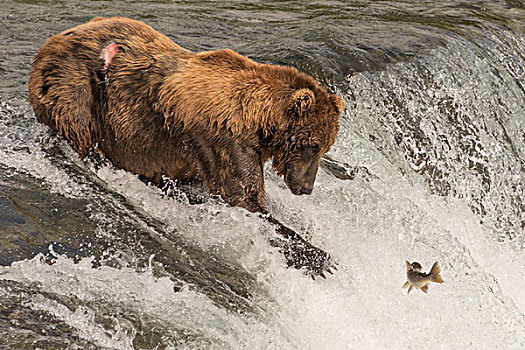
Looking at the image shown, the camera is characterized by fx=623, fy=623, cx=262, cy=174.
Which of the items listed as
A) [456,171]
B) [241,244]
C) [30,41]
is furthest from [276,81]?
[30,41]

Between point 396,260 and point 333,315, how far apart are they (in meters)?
0.96

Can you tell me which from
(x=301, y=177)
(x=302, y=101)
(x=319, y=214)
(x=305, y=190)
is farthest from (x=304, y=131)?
(x=319, y=214)

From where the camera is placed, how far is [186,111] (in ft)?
14.2

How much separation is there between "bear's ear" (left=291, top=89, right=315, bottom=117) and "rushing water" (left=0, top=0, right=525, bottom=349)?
0.84m

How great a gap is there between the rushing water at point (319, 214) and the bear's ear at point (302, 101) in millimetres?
838

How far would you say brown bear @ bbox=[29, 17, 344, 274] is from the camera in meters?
4.20

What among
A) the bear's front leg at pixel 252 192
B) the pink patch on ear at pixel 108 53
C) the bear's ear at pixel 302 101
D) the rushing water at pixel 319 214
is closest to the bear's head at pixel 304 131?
the bear's ear at pixel 302 101

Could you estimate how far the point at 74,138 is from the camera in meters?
4.77

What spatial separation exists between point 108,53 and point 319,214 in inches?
80.3

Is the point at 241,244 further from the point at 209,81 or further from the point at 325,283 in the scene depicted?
the point at 209,81

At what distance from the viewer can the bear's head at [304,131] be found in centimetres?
409

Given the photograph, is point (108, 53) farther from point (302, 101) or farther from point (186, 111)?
point (302, 101)

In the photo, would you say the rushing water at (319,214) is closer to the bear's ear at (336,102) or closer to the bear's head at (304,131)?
the bear's head at (304,131)

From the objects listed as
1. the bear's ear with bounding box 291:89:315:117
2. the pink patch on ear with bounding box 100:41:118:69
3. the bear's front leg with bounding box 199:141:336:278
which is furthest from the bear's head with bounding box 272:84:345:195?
the pink patch on ear with bounding box 100:41:118:69
